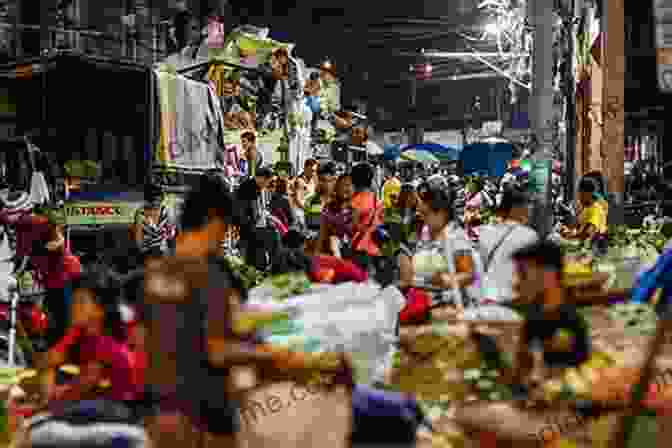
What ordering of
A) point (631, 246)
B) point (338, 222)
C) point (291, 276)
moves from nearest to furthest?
point (291, 276) < point (631, 246) < point (338, 222)

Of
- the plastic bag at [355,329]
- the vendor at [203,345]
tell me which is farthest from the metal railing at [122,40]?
the vendor at [203,345]

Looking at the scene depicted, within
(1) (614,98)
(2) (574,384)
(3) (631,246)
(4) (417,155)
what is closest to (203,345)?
(2) (574,384)

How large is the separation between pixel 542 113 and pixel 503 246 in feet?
22.7

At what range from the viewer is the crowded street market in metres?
5.00

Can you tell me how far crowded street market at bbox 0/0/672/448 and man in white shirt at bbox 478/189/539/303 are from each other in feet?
0.06

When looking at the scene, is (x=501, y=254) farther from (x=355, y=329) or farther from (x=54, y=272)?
(x=54, y=272)

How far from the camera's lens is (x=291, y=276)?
7594 mm

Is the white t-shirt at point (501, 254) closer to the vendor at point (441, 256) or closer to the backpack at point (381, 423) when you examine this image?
the vendor at point (441, 256)

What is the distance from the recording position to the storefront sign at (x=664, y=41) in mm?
13047

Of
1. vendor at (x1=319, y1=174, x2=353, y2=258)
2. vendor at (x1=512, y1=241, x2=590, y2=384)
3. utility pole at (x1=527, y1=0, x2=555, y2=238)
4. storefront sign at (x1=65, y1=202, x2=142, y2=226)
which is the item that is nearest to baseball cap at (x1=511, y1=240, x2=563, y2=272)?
vendor at (x1=512, y1=241, x2=590, y2=384)

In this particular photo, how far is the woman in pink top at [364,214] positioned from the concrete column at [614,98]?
20.1 feet

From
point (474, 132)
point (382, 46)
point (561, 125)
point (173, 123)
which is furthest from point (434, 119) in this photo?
point (173, 123)

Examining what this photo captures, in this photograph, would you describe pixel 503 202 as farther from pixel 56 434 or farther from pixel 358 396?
pixel 56 434

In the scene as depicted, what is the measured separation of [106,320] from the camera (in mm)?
6188
